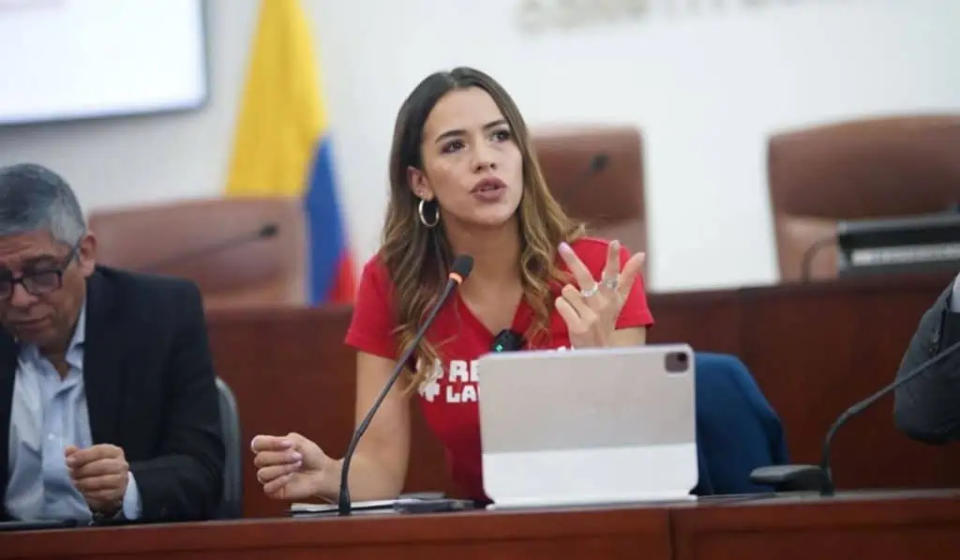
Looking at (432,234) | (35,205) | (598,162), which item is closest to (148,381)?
(35,205)

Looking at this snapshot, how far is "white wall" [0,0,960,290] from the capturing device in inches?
196

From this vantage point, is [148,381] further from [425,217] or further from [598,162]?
[598,162]

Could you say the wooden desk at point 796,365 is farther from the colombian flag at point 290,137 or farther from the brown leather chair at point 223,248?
the colombian flag at point 290,137

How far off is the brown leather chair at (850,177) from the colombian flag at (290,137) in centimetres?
194

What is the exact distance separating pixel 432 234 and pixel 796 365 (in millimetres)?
909

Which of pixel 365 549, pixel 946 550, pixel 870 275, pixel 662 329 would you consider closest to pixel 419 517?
pixel 365 549

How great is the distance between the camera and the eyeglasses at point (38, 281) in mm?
2471

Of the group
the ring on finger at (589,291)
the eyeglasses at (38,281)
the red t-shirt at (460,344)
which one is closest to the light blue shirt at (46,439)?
the eyeglasses at (38,281)

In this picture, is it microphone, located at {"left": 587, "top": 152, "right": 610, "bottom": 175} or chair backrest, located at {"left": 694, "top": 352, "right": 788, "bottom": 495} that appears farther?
microphone, located at {"left": 587, "top": 152, "right": 610, "bottom": 175}

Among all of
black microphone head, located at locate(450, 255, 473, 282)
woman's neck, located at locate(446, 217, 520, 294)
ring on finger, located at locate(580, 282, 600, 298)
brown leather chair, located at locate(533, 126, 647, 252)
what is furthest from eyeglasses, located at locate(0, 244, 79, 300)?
brown leather chair, located at locate(533, 126, 647, 252)

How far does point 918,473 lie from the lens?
293 centimetres

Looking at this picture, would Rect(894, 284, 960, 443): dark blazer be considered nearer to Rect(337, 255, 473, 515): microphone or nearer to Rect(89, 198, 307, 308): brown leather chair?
Rect(337, 255, 473, 515): microphone

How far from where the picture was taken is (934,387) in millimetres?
1982

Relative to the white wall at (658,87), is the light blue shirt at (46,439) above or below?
below
